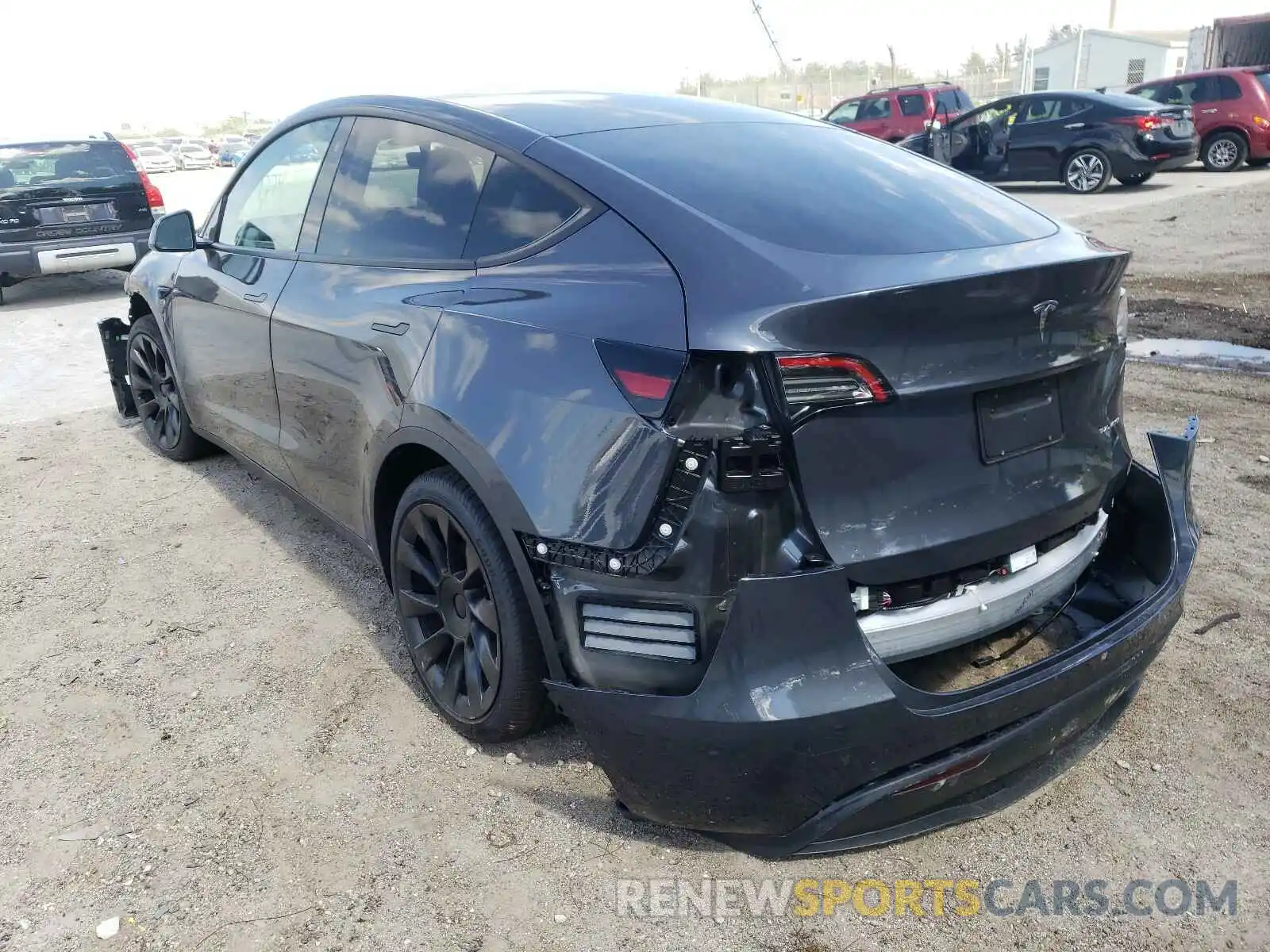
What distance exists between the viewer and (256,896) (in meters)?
2.28

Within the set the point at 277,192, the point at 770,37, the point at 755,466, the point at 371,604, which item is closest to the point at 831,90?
the point at 770,37

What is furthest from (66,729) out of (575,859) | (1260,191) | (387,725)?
(1260,191)

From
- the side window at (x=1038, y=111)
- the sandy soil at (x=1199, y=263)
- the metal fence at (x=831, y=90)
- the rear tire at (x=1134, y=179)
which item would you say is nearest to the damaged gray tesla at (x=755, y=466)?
the sandy soil at (x=1199, y=263)

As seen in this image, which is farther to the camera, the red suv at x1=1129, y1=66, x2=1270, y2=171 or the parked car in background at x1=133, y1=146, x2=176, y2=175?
the parked car in background at x1=133, y1=146, x2=176, y2=175

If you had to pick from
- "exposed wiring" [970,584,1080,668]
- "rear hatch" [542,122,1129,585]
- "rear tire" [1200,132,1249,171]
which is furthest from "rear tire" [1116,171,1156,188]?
"exposed wiring" [970,584,1080,668]

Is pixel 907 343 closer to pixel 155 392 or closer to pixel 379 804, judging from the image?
pixel 379 804

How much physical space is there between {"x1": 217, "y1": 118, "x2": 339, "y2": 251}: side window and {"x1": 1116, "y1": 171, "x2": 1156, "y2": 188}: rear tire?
15.0m

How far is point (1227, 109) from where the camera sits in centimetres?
1689

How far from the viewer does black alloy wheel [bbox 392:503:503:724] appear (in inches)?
101

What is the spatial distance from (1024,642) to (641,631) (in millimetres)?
1109

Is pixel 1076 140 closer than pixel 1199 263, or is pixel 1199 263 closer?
pixel 1199 263

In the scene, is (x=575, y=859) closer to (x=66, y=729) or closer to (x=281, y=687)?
(x=281, y=687)

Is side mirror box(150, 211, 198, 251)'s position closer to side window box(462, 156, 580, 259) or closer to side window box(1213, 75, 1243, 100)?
side window box(462, 156, 580, 259)

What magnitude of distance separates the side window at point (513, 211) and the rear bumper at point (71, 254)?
8171mm
